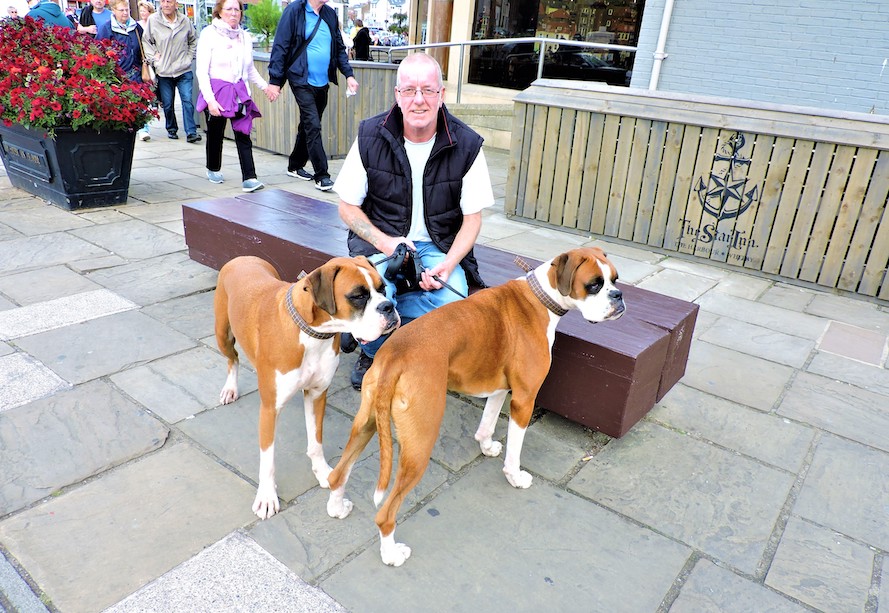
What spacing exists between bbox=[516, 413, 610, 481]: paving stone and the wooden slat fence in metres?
3.73

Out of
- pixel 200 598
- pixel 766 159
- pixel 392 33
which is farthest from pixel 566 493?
pixel 392 33

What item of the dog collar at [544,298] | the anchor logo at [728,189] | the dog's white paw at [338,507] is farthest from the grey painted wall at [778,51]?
the dog's white paw at [338,507]

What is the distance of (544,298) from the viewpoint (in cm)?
279

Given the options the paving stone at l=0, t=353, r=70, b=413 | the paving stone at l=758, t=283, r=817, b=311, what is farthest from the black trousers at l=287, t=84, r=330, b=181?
the paving stone at l=758, t=283, r=817, b=311

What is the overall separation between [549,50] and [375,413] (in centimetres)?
1321

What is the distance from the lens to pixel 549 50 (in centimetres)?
1380

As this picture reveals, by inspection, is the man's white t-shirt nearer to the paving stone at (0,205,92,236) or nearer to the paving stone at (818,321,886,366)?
the paving stone at (818,321,886,366)

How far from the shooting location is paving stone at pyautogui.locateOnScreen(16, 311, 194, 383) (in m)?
3.69

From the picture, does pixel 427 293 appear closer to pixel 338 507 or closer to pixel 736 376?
pixel 338 507

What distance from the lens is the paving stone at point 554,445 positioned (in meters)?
3.09

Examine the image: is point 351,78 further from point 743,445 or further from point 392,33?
point 392,33

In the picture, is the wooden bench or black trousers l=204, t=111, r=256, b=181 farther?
black trousers l=204, t=111, r=256, b=181

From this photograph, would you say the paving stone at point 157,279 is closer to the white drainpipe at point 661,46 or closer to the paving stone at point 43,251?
the paving stone at point 43,251

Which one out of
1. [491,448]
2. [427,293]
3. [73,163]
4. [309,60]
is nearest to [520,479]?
[491,448]
